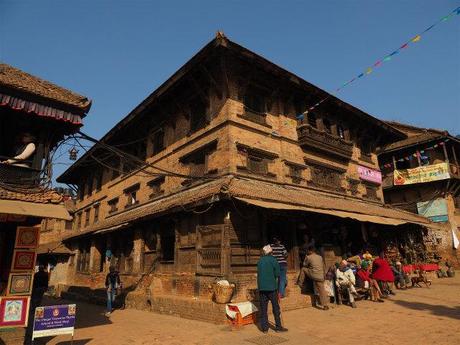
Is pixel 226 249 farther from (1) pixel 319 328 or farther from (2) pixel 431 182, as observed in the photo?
(2) pixel 431 182

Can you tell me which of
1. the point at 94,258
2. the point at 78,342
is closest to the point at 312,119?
the point at 78,342

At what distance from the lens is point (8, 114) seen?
814 cm

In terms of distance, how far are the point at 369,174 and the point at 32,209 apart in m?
19.6

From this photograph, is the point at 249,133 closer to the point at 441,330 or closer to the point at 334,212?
the point at 334,212

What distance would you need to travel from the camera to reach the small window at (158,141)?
18633mm

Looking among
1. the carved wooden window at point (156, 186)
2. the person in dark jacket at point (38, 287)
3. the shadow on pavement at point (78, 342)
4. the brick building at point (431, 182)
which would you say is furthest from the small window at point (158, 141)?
the brick building at point (431, 182)

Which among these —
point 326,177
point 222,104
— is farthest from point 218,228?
point 326,177

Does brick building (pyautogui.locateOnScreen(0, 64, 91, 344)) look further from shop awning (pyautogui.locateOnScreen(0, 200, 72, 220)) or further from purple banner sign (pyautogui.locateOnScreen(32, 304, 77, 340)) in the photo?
purple banner sign (pyautogui.locateOnScreen(32, 304, 77, 340))

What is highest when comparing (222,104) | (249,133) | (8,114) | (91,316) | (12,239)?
(222,104)

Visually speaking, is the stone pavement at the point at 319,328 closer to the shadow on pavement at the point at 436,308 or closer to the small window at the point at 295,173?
the shadow on pavement at the point at 436,308

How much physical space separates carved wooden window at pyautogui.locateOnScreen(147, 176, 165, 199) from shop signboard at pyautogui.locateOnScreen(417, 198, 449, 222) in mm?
22499

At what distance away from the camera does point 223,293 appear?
9477mm

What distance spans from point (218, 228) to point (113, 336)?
4945 millimetres

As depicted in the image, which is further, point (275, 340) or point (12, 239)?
point (12, 239)
